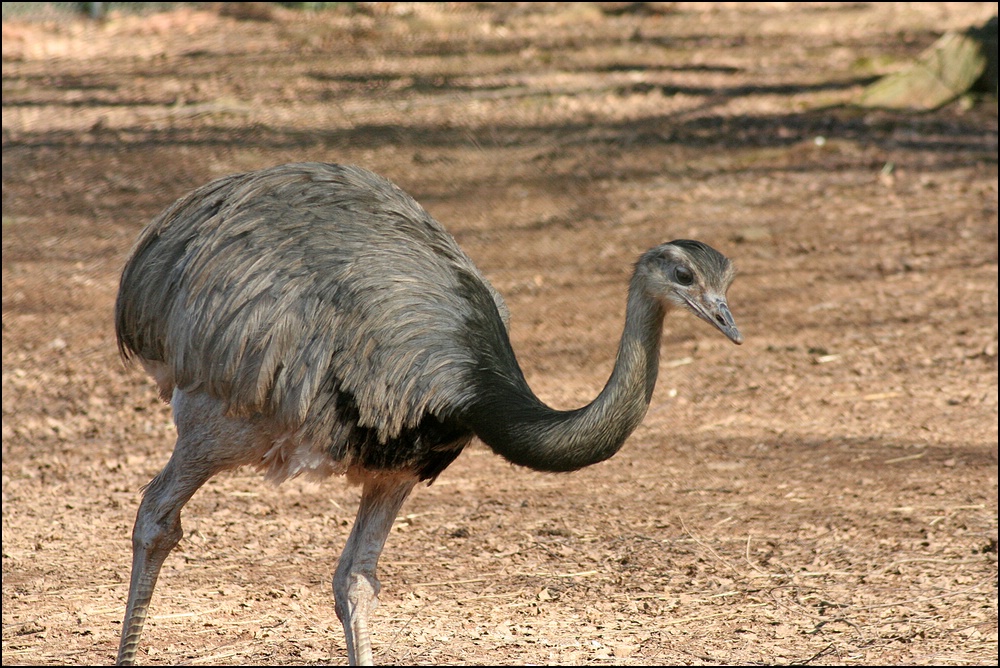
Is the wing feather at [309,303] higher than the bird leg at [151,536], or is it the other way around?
the wing feather at [309,303]

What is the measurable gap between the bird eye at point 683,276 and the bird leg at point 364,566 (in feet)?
3.84

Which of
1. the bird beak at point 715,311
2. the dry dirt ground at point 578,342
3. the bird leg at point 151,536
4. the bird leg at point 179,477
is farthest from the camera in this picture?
the dry dirt ground at point 578,342

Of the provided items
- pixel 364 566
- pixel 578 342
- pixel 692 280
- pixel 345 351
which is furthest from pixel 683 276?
pixel 578 342

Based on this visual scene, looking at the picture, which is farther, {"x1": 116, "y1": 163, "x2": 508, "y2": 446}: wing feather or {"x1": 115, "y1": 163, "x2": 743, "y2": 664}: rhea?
{"x1": 116, "y1": 163, "x2": 508, "y2": 446}: wing feather

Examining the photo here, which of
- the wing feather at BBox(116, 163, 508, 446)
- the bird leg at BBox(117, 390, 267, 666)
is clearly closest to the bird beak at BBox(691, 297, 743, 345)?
the wing feather at BBox(116, 163, 508, 446)

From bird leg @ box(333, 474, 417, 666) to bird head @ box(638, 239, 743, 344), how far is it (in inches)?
44.6

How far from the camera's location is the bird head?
3.30 m

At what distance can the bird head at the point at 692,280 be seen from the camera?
10.8 feet

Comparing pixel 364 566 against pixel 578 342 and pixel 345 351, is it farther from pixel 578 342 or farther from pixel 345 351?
pixel 578 342

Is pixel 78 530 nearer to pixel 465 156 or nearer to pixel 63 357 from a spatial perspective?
pixel 63 357

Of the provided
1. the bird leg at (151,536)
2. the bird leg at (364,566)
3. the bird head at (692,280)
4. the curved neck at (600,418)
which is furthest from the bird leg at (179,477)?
the bird head at (692,280)

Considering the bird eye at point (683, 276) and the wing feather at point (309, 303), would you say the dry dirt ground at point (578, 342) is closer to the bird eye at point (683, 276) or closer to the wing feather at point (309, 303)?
the wing feather at point (309, 303)

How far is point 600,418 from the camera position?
3326mm

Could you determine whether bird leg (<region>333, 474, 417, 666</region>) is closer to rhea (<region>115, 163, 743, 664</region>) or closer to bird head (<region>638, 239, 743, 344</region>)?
rhea (<region>115, 163, 743, 664</region>)
